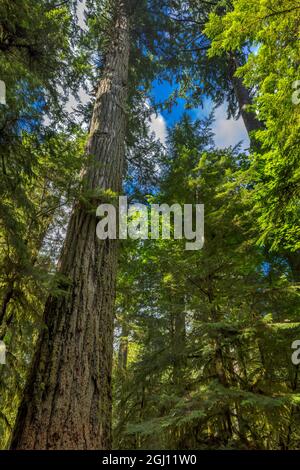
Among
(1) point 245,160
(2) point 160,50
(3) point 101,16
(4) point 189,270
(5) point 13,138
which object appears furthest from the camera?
(2) point 160,50

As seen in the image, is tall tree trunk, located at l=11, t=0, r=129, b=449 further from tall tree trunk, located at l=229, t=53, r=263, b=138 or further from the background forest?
tall tree trunk, located at l=229, t=53, r=263, b=138

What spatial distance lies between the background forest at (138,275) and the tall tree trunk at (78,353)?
0.04ft

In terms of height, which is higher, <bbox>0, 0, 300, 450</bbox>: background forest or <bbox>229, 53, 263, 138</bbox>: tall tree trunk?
<bbox>229, 53, 263, 138</bbox>: tall tree trunk

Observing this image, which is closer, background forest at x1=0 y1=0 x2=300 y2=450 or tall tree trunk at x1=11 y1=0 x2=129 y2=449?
tall tree trunk at x1=11 y1=0 x2=129 y2=449

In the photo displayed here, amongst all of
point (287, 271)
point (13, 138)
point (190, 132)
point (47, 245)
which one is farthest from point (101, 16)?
point (287, 271)

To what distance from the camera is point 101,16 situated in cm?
758

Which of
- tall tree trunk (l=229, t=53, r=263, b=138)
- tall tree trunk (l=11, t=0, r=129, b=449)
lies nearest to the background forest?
tall tree trunk (l=11, t=0, r=129, b=449)

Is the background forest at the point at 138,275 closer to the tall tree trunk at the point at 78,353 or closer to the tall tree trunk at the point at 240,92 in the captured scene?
the tall tree trunk at the point at 78,353

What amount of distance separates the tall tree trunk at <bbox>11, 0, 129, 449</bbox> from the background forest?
11 millimetres

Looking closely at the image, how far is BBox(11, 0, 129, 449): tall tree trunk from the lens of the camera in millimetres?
2184

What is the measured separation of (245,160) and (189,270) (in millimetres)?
3461

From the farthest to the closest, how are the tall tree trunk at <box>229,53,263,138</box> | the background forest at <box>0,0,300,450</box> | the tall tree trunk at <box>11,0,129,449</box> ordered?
1. the tall tree trunk at <box>229,53,263,138</box>
2. the background forest at <box>0,0,300,450</box>
3. the tall tree trunk at <box>11,0,129,449</box>

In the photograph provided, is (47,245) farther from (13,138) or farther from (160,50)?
(160,50)

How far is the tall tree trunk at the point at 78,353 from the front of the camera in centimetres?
218
